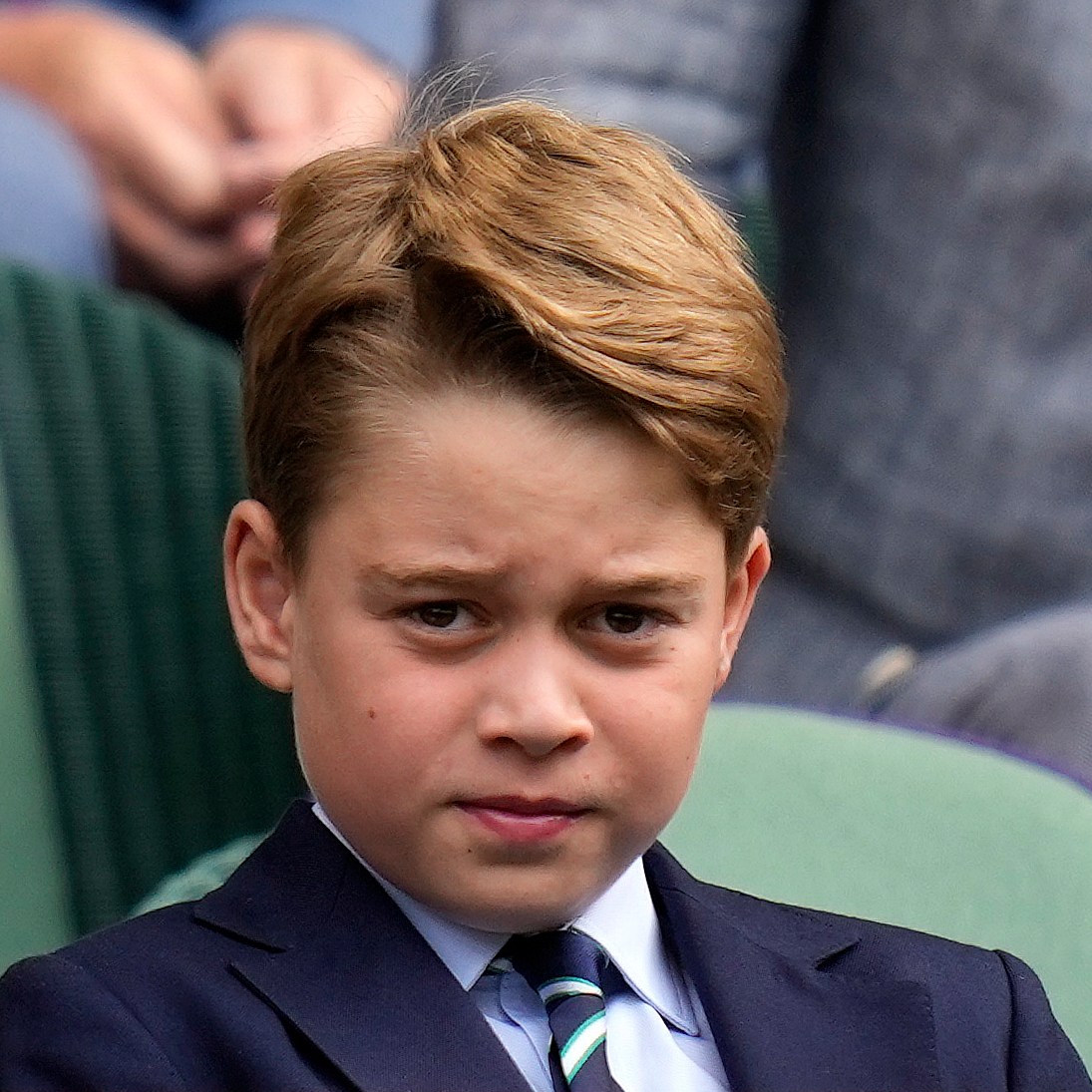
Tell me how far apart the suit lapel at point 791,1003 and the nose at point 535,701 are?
0.17 metres

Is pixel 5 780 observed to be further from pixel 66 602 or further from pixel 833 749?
pixel 833 749

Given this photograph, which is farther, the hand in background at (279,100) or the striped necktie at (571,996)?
the hand in background at (279,100)

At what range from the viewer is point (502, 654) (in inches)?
34.0

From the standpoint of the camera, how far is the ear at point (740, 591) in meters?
0.99

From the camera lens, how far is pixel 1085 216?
1670 millimetres

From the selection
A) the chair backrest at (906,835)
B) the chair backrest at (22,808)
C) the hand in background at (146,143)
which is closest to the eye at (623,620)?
the chair backrest at (906,835)

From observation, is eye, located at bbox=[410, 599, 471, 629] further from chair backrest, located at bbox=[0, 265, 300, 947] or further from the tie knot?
chair backrest, located at bbox=[0, 265, 300, 947]

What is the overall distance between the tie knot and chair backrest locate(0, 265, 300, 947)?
72cm

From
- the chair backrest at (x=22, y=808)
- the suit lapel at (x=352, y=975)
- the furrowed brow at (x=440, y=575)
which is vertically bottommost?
the chair backrest at (x=22, y=808)

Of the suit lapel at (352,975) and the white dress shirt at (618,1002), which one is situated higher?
the suit lapel at (352,975)

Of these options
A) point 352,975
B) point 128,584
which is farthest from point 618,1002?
point 128,584

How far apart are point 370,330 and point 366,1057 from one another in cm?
32

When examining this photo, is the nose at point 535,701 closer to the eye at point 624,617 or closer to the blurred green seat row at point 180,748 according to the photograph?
the eye at point 624,617

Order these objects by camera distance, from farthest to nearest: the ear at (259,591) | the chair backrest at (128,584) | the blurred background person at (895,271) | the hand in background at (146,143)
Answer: the hand in background at (146,143) → the blurred background person at (895,271) → the chair backrest at (128,584) → the ear at (259,591)
